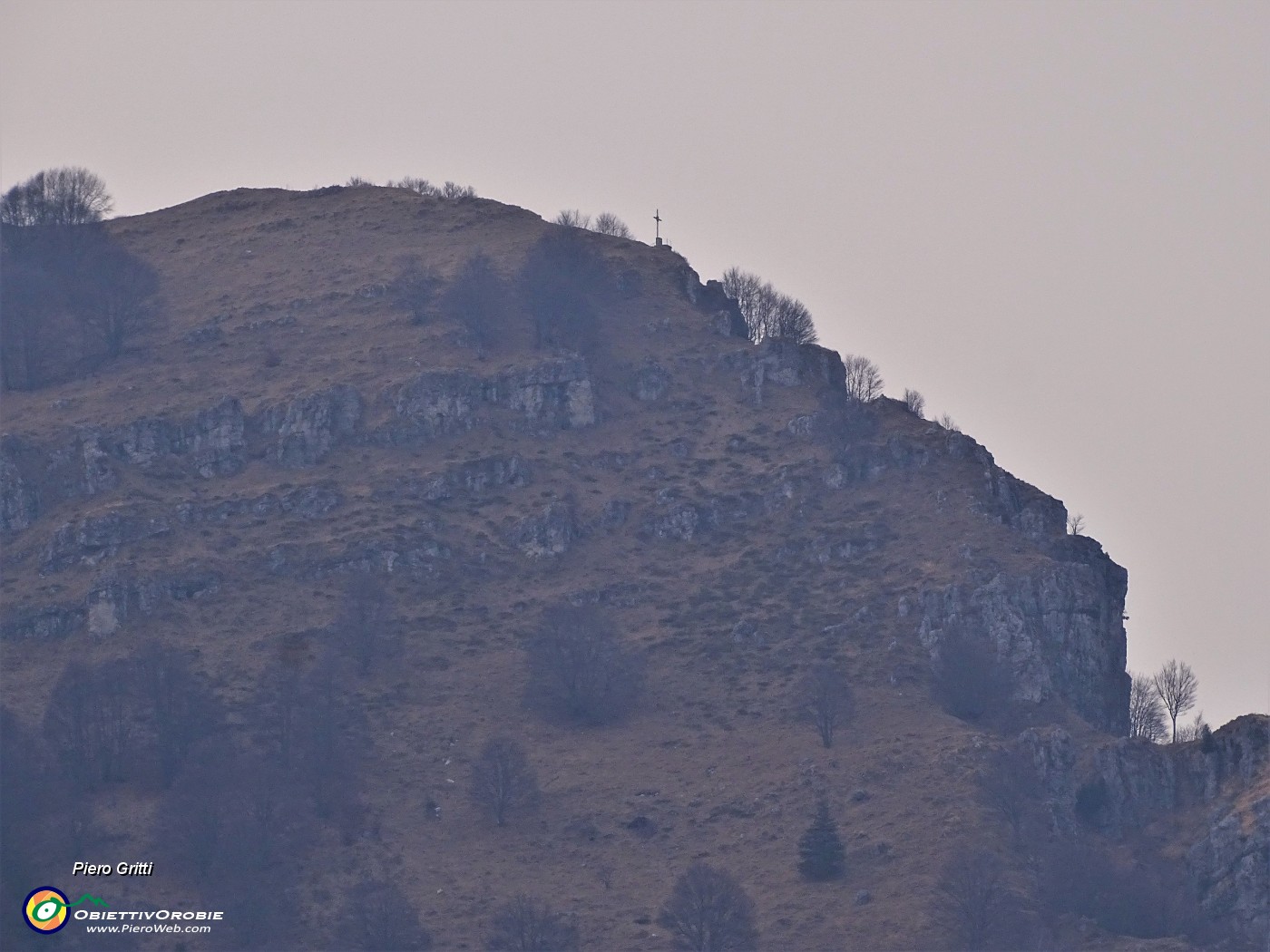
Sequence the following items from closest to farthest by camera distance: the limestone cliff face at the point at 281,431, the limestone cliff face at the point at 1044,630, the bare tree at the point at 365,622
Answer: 1. the limestone cliff face at the point at 1044,630
2. the bare tree at the point at 365,622
3. the limestone cliff face at the point at 281,431

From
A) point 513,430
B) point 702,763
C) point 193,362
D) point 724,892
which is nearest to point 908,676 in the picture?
point 702,763

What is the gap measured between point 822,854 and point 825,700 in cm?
1169

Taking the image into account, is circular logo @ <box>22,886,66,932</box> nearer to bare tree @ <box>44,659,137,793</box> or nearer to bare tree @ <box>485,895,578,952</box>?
bare tree @ <box>44,659,137,793</box>

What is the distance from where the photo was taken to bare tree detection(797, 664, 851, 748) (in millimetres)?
124250

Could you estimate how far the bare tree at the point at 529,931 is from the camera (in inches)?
4336

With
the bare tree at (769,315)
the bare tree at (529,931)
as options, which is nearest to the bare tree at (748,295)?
the bare tree at (769,315)

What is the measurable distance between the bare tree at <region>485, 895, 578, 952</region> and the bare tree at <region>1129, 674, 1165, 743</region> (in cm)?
4646

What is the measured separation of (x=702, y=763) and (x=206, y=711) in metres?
24.3

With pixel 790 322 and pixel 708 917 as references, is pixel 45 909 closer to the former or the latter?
pixel 708 917

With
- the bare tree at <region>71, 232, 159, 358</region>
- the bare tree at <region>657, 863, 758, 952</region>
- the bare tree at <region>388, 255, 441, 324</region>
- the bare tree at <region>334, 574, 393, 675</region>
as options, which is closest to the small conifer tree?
the bare tree at <region>657, 863, 758, 952</region>

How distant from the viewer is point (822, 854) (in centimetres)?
11512

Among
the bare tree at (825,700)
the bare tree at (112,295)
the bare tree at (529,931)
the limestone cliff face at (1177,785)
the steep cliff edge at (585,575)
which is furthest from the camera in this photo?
the bare tree at (112,295)

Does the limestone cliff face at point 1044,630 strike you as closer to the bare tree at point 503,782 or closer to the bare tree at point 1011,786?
the bare tree at point 1011,786

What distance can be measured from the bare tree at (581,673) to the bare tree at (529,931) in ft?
56.4
